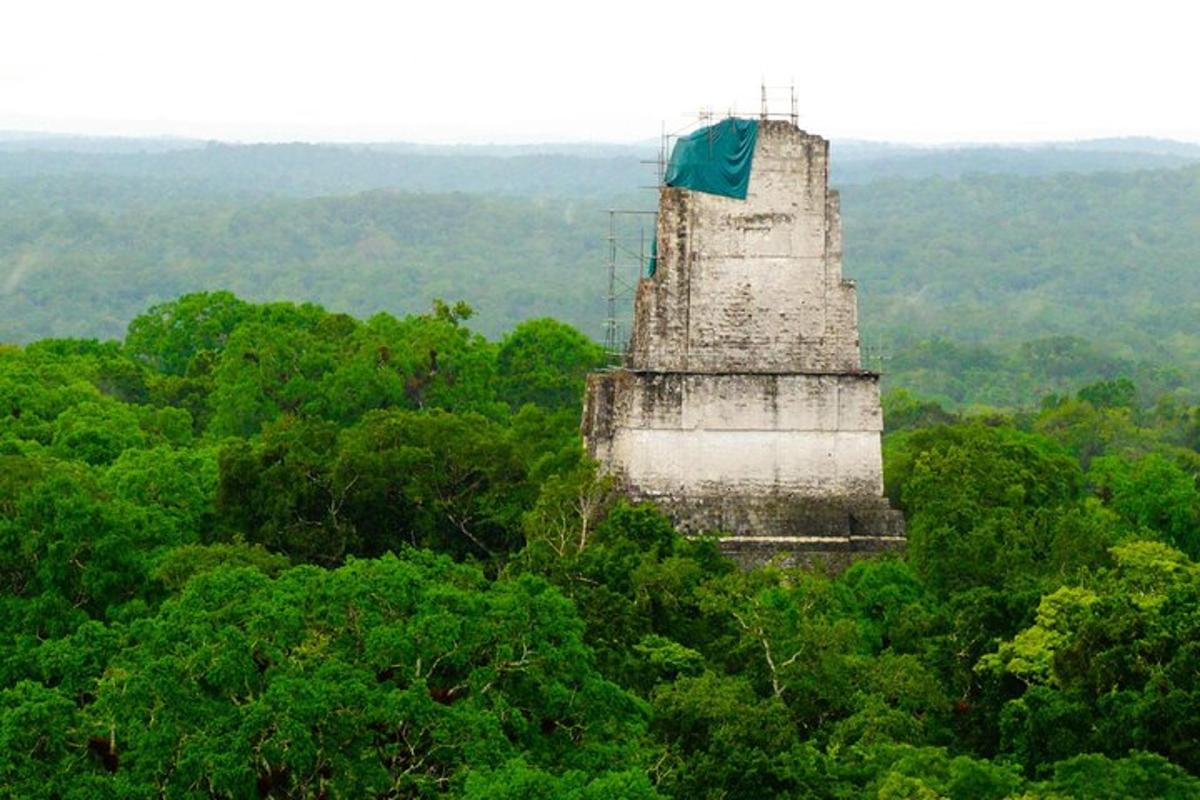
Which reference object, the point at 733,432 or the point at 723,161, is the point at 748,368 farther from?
the point at 723,161

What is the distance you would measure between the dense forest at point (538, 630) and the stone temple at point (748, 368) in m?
1.26

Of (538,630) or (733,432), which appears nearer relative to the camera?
(538,630)

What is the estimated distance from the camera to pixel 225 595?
26375mm

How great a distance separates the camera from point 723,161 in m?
38.6

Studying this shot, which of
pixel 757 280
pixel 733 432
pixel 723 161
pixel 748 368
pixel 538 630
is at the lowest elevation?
pixel 733 432

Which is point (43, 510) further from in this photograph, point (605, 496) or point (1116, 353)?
point (1116, 353)

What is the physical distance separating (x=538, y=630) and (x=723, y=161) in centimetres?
1444

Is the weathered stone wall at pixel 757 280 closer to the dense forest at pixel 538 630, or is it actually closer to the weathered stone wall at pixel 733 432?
the weathered stone wall at pixel 733 432

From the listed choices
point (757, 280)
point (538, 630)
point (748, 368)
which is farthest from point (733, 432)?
point (538, 630)

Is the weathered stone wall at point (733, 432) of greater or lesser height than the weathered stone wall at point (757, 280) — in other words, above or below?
below

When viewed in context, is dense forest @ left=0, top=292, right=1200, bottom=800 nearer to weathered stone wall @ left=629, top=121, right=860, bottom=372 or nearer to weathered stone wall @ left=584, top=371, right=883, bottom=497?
weathered stone wall @ left=584, top=371, right=883, bottom=497

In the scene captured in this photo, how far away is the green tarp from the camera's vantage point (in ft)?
127

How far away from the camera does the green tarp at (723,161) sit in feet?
127

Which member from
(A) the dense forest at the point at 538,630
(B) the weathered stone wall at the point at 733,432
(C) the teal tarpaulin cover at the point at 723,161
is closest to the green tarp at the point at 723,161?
(C) the teal tarpaulin cover at the point at 723,161
